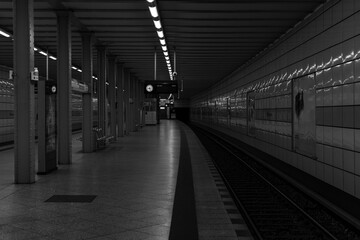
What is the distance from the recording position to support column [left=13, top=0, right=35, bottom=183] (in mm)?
9391

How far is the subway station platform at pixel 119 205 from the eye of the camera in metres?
5.72

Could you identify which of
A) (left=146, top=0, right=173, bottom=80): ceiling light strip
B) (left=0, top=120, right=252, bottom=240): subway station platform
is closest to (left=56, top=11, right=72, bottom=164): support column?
(left=0, top=120, right=252, bottom=240): subway station platform

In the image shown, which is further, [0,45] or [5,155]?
[0,45]

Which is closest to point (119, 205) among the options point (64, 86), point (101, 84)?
point (64, 86)

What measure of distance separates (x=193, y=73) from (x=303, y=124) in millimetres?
18838

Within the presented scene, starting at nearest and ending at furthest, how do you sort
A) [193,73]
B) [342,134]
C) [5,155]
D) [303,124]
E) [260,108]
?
[342,134] < [303,124] < [5,155] < [260,108] < [193,73]

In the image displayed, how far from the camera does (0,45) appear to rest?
18141 mm

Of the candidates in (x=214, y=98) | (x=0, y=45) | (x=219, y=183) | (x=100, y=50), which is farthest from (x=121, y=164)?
(x=214, y=98)

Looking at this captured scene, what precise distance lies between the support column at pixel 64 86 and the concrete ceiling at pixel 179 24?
0.57 m

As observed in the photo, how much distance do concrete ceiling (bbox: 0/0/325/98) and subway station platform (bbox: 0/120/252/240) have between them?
14.8 ft

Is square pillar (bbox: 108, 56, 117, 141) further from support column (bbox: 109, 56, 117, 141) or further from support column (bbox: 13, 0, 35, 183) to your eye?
support column (bbox: 13, 0, 35, 183)

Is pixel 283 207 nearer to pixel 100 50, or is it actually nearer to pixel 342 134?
pixel 342 134

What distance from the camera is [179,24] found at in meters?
13.9

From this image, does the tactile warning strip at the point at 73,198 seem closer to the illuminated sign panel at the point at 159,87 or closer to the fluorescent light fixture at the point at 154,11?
the fluorescent light fixture at the point at 154,11
